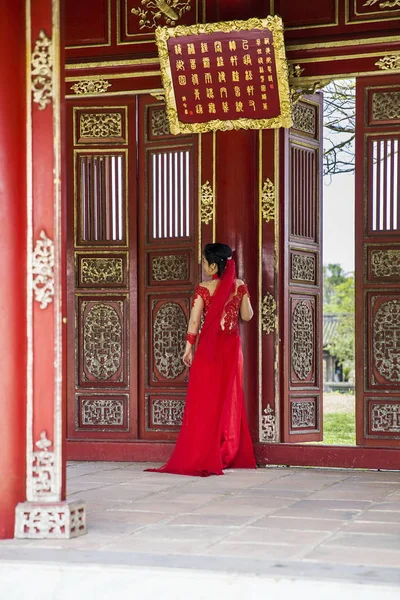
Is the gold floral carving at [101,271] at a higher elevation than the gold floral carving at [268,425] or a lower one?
higher

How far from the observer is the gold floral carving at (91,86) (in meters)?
6.81

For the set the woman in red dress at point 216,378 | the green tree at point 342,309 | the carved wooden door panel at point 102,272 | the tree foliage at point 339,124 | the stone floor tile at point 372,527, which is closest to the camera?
the stone floor tile at point 372,527

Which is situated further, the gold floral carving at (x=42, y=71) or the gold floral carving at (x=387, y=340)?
the gold floral carving at (x=387, y=340)

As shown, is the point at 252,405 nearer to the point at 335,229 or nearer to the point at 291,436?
the point at 291,436

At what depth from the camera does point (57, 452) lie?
3.95 metres

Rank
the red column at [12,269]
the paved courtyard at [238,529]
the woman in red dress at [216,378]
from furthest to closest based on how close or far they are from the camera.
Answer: the woman in red dress at [216,378] → the red column at [12,269] → the paved courtyard at [238,529]

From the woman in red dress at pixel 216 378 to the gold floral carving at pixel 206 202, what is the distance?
405 mm

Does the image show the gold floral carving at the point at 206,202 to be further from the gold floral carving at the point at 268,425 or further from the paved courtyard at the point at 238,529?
the paved courtyard at the point at 238,529

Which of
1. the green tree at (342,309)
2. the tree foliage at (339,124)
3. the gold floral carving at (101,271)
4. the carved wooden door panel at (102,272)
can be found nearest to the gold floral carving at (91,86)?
the carved wooden door panel at (102,272)

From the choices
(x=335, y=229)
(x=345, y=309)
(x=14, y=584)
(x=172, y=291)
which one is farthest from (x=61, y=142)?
(x=345, y=309)

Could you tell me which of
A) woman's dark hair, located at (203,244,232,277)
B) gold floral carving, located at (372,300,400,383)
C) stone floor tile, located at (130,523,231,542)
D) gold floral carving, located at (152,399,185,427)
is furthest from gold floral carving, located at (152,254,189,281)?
stone floor tile, located at (130,523,231,542)

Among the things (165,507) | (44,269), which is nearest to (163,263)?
(165,507)

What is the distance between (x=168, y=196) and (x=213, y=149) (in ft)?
1.54

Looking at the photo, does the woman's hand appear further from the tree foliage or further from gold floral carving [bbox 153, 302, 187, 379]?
the tree foliage
